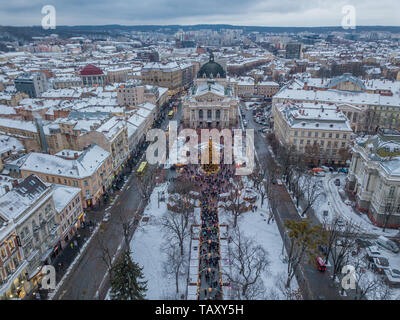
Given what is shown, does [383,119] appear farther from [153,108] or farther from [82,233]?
[82,233]

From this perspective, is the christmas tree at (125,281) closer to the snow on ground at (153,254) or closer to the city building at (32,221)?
the snow on ground at (153,254)

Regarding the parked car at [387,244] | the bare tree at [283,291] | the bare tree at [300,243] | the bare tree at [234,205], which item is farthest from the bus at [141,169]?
the parked car at [387,244]

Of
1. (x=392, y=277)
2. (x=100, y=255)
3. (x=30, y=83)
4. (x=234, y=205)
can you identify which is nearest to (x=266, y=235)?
(x=234, y=205)

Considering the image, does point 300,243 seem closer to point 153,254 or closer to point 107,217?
point 153,254

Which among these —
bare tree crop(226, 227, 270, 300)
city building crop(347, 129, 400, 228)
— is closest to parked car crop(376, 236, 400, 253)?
city building crop(347, 129, 400, 228)

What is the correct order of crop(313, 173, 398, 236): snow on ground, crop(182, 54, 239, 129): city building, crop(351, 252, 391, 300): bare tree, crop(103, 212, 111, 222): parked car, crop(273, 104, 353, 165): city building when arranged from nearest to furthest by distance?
crop(351, 252, 391, 300): bare tree
crop(313, 173, 398, 236): snow on ground
crop(103, 212, 111, 222): parked car
crop(273, 104, 353, 165): city building
crop(182, 54, 239, 129): city building

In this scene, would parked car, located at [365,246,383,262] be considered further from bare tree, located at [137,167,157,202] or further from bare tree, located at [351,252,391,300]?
bare tree, located at [137,167,157,202]
